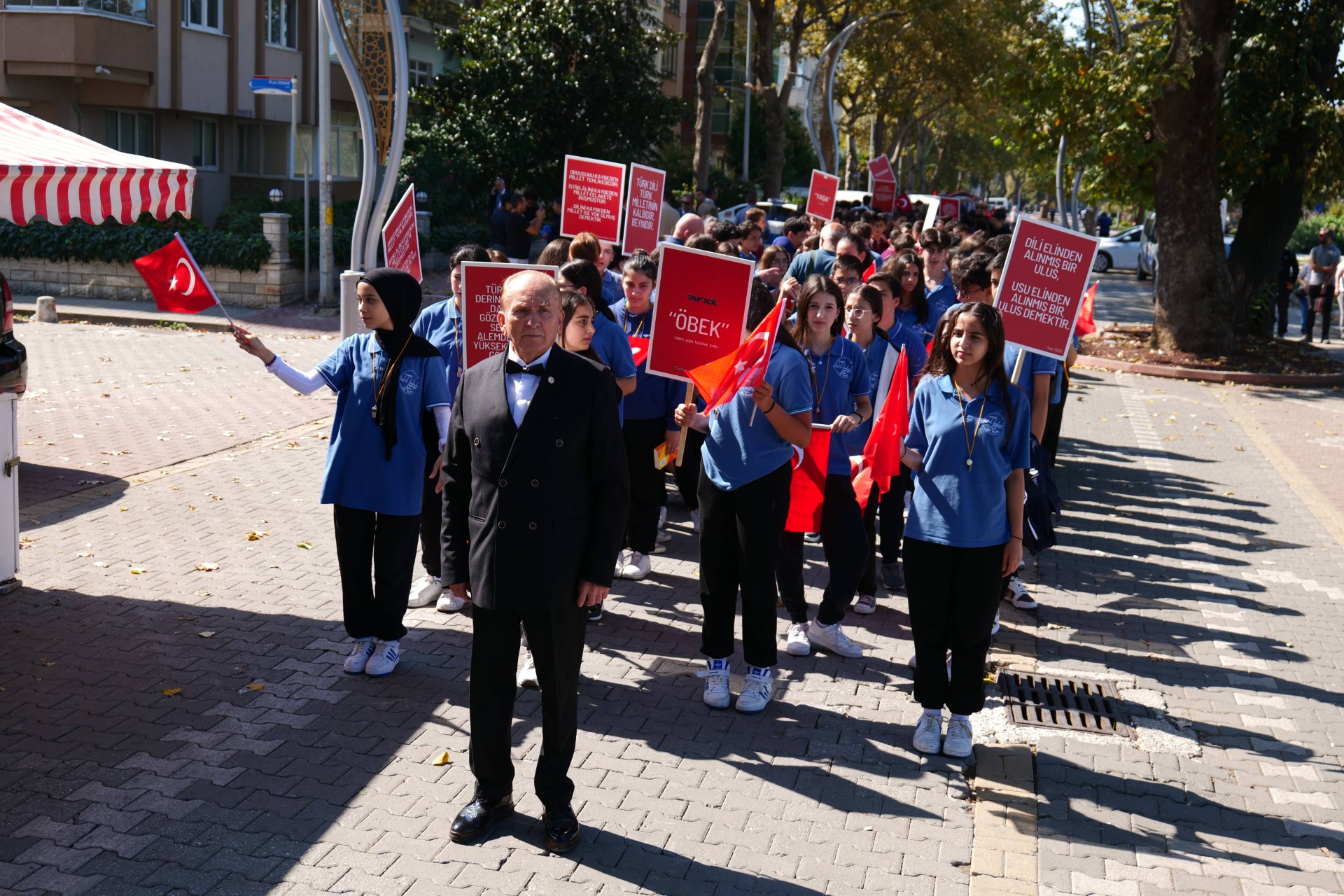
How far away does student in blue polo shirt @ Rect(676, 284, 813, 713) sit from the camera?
5656mm

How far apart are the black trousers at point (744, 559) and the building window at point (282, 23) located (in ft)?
96.4

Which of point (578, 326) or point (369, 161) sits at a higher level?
point (369, 161)

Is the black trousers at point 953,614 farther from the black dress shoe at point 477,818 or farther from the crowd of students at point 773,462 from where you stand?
the black dress shoe at point 477,818

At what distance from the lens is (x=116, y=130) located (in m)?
27.7

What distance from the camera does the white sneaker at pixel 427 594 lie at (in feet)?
24.0

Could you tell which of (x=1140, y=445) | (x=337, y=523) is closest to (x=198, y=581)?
(x=337, y=523)

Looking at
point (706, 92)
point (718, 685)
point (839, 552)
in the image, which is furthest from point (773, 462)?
point (706, 92)

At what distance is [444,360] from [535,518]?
2.60 metres

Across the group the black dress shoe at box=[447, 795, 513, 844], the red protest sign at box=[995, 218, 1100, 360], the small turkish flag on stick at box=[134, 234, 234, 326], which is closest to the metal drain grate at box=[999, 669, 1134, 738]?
the red protest sign at box=[995, 218, 1100, 360]

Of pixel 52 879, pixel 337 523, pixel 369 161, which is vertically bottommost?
pixel 52 879

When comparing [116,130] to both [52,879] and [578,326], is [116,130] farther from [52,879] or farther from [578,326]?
[52,879]

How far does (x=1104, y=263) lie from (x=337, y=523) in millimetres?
41678

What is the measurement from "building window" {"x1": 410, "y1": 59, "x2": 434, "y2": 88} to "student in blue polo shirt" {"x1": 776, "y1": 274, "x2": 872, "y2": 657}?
33.2 meters

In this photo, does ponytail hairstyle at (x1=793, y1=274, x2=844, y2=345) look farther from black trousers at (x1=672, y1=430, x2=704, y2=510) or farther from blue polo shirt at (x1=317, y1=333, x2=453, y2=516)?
black trousers at (x1=672, y1=430, x2=704, y2=510)
